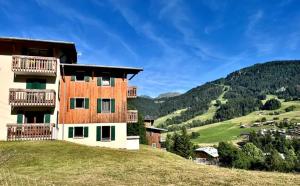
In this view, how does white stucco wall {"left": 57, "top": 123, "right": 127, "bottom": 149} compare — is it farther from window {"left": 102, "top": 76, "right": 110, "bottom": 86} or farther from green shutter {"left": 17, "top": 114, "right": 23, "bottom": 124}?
window {"left": 102, "top": 76, "right": 110, "bottom": 86}

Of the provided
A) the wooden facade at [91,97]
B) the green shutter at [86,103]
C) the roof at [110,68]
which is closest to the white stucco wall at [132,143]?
the wooden facade at [91,97]

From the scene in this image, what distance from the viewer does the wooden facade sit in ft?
126

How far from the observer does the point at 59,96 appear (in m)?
38.2

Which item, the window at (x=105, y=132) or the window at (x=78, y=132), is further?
the window at (x=105, y=132)

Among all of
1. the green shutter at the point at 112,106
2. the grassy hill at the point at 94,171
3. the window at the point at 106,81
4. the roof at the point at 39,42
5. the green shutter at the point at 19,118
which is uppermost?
the roof at the point at 39,42

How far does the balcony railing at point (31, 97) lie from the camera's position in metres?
33.6

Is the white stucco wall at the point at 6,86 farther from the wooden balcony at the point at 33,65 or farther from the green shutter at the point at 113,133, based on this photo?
the green shutter at the point at 113,133

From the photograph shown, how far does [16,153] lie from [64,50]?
15904 millimetres

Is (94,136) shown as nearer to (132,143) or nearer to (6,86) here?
(132,143)

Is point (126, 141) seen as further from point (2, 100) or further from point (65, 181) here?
point (65, 181)

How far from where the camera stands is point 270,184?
1695 cm

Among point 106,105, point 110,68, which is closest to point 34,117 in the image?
point 106,105

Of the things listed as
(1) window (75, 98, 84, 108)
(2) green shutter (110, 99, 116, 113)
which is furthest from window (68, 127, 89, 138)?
(2) green shutter (110, 99, 116, 113)

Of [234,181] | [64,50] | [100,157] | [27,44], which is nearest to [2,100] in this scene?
[27,44]
